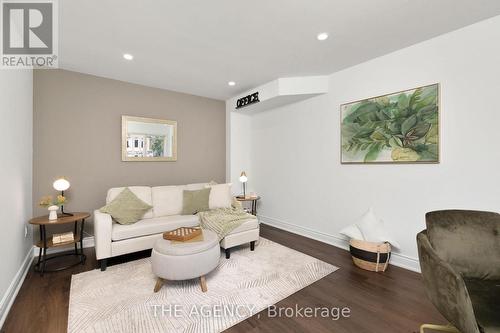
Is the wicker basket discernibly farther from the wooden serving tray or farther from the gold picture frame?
the gold picture frame

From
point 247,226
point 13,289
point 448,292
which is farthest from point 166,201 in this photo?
point 448,292

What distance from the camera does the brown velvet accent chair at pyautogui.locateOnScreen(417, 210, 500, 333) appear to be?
1.04 m

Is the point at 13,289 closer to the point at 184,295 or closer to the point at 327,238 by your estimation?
the point at 184,295

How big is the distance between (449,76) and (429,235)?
1836 millimetres

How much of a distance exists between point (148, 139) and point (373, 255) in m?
3.84

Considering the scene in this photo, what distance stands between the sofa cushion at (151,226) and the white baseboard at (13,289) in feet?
2.75

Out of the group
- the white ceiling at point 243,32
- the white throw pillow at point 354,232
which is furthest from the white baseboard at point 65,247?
the white throw pillow at point 354,232

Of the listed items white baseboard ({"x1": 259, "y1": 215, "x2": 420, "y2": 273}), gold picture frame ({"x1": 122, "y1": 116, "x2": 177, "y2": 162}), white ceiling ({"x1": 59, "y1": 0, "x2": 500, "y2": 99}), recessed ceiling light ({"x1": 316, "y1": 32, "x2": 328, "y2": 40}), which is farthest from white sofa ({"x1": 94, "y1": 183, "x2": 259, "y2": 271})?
recessed ceiling light ({"x1": 316, "y1": 32, "x2": 328, "y2": 40})

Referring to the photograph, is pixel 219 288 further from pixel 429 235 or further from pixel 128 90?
pixel 128 90

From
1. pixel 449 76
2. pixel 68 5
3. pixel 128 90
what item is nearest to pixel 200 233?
pixel 68 5

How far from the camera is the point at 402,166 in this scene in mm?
2588

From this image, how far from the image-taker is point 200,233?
2.32 m

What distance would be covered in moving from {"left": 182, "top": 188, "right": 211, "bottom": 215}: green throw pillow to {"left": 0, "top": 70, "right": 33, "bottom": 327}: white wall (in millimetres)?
1802

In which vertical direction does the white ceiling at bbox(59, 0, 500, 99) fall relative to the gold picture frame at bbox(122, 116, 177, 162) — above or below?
above
